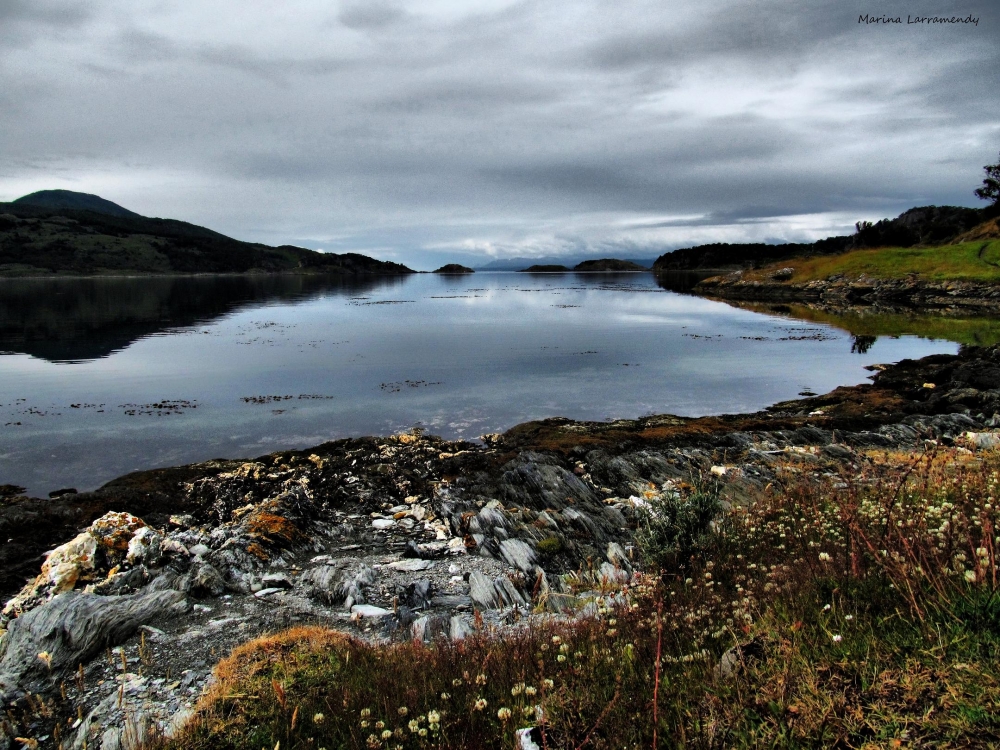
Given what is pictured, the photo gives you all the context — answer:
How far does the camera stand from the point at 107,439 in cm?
2252

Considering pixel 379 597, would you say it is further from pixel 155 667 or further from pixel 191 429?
pixel 191 429

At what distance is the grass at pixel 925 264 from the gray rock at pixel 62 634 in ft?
356

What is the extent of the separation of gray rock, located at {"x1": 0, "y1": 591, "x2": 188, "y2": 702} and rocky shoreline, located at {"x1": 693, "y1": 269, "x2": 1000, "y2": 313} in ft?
302

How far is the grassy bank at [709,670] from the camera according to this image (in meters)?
3.68

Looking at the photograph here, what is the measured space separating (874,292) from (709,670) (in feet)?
379

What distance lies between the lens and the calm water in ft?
75.5

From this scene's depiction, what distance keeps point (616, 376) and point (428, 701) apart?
32.9m

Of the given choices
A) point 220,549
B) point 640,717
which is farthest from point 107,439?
point 640,717

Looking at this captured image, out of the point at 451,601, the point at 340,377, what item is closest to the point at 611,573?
the point at 451,601

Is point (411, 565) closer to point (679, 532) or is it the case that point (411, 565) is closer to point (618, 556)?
point (618, 556)

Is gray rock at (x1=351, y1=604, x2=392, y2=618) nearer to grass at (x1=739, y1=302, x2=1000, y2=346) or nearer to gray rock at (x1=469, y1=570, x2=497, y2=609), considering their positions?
gray rock at (x1=469, y1=570, x2=497, y2=609)

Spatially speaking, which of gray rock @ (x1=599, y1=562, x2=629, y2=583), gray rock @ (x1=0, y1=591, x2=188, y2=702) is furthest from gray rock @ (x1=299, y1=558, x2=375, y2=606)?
gray rock @ (x1=599, y1=562, x2=629, y2=583)

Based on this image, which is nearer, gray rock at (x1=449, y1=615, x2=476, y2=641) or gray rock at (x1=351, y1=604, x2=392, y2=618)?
gray rock at (x1=449, y1=615, x2=476, y2=641)

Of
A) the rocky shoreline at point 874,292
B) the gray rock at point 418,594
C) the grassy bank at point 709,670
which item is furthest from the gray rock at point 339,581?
the rocky shoreline at point 874,292
